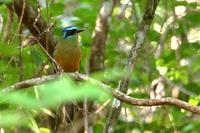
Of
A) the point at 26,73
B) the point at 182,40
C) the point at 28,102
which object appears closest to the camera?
the point at 28,102

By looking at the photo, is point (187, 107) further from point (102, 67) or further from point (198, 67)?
point (102, 67)

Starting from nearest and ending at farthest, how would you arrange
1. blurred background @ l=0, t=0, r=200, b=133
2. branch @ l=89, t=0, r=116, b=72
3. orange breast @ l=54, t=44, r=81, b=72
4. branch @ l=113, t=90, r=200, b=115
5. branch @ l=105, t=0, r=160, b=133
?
branch @ l=113, t=90, r=200, b=115 < branch @ l=105, t=0, r=160, b=133 < blurred background @ l=0, t=0, r=200, b=133 < orange breast @ l=54, t=44, r=81, b=72 < branch @ l=89, t=0, r=116, b=72

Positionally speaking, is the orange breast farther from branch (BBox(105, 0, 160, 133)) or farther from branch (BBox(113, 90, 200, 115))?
Result: branch (BBox(113, 90, 200, 115))

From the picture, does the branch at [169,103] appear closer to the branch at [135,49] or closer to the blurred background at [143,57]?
the branch at [135,49]

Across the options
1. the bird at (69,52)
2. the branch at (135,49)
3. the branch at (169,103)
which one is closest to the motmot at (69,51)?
the bird at (69,52)

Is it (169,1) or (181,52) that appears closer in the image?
(169,1)

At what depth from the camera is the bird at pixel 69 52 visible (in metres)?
4.96

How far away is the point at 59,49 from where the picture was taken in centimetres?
513

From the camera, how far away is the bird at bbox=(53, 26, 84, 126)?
4.96 meters

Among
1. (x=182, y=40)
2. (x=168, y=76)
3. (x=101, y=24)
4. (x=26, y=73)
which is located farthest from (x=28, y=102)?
(x=182, y=40)

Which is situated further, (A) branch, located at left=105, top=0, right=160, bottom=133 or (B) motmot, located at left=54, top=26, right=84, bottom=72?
(B) motmot, located at left=54, top=26, right=84, bottom=72

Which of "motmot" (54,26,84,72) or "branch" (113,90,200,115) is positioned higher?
"branch" (113,90,200,115)

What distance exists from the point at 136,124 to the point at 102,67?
75 centimetres

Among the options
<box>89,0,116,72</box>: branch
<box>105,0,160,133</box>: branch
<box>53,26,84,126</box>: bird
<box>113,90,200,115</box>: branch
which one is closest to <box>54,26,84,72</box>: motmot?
<box>53,26,84,126</box>: bird
